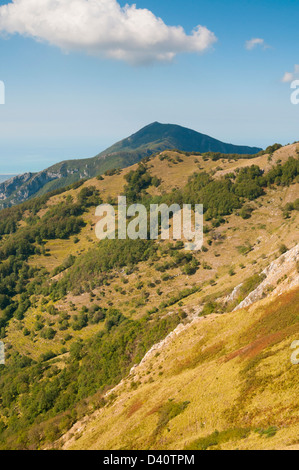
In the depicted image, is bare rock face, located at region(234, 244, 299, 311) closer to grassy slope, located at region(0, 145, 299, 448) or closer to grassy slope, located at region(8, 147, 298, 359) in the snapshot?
grassy slope, located at region(0, 145, 299, 448)

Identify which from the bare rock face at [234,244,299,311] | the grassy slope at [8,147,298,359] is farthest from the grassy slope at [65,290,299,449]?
the grassy slope at [8,147,298,359]

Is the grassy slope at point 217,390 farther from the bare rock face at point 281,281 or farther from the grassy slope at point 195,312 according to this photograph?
the bare rock face at point 281,281

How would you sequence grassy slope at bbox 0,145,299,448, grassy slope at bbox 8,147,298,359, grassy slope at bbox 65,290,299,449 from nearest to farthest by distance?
grassy slope at bbox 65,290,299,449, grassy slope at bbox 0,145,299,448, grassy slope at bbox 8,147,298,359

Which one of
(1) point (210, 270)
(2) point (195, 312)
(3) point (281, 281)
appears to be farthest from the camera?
(1) point (210, 270)

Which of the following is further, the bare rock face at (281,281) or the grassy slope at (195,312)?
the bare rock face at (281,281)

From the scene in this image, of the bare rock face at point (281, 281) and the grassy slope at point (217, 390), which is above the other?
the bare rock face at point (281, 281)

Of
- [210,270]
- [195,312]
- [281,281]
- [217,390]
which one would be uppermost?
Answer: [281,281]

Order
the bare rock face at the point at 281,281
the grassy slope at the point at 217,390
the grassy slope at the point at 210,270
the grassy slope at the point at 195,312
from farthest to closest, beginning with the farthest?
1. the grassy slope at the point at 210,270
2. the bare rock face at the point at 281,281
3. the grassy slope at the point at 195,312
4. the grassy slope at the point at 217,390

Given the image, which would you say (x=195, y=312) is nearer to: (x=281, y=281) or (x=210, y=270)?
(x=281, y=281)

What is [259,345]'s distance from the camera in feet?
103

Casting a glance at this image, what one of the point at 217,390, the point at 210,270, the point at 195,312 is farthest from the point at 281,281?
the point at 210,270

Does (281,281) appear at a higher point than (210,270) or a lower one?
higher

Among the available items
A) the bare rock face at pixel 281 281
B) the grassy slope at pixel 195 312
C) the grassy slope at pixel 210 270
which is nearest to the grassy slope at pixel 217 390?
the grassy slope at pixel 195 312
